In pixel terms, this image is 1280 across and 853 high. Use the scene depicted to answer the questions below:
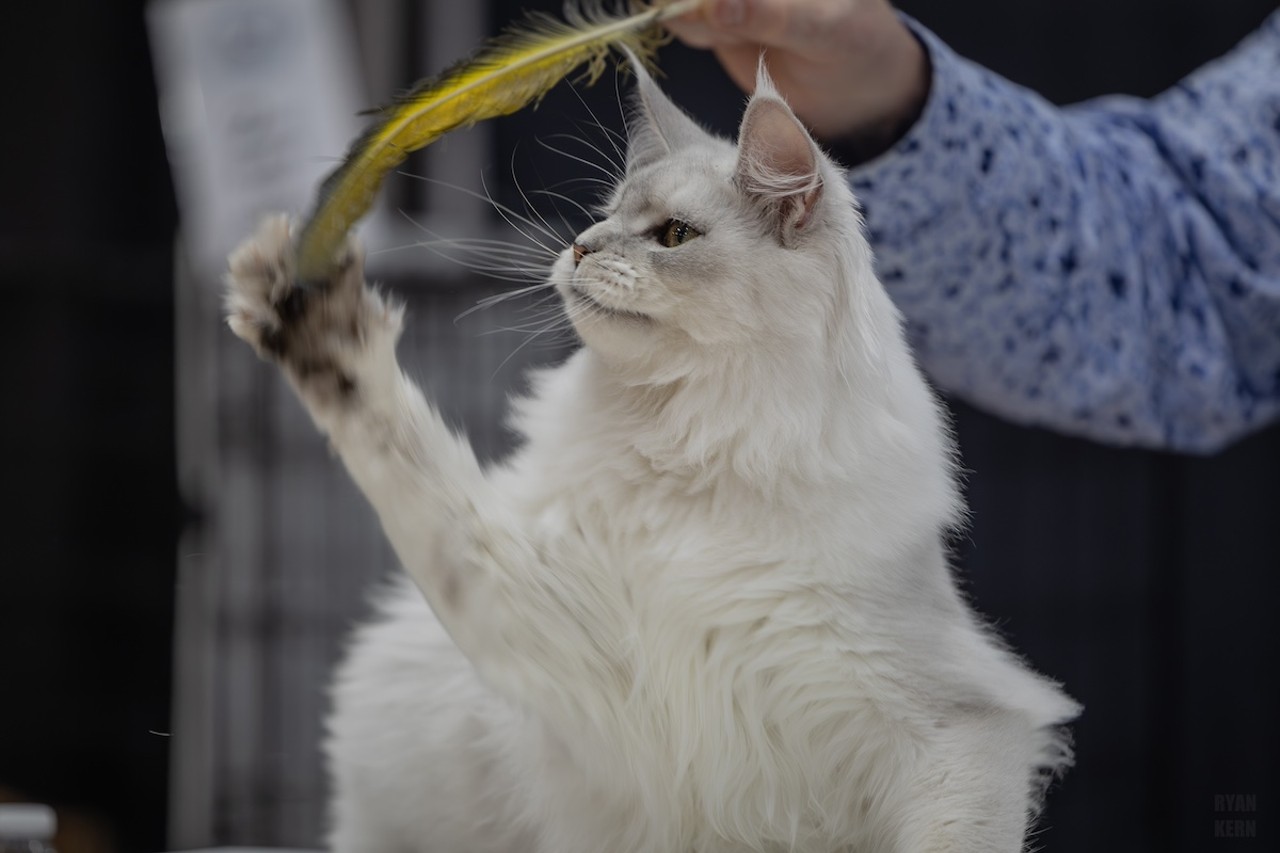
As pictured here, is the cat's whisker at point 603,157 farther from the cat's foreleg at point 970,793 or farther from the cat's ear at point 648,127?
the cat's foreleg at point 970,793

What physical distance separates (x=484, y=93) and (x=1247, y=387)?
52 centimetres

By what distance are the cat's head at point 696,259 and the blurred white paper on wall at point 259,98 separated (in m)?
0.24

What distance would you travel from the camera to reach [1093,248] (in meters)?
0.61

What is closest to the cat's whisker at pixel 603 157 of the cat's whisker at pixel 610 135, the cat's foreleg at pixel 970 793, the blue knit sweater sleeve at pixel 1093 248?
the cat's whisker at pixel 610 135

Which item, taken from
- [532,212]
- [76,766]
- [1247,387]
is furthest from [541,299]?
[76,766]

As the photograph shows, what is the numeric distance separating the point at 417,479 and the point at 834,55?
280mm

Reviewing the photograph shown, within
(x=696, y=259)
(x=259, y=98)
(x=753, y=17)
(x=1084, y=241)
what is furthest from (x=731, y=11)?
(x=259, y=98)

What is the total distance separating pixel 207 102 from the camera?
781mm

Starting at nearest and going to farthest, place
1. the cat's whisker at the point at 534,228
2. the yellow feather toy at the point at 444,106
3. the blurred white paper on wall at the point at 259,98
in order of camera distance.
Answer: the yellow feather toy at the point at 444,106, the cat's whisker at the point at 534,228, the blurred white paper on wall at the point at 259,98

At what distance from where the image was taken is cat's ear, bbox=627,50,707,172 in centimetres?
57

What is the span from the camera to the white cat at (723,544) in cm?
52

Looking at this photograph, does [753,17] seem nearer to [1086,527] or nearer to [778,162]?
[778,162]

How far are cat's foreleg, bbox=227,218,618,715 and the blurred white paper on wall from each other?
23 centimetres

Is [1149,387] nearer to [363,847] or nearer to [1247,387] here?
[1247,387]
